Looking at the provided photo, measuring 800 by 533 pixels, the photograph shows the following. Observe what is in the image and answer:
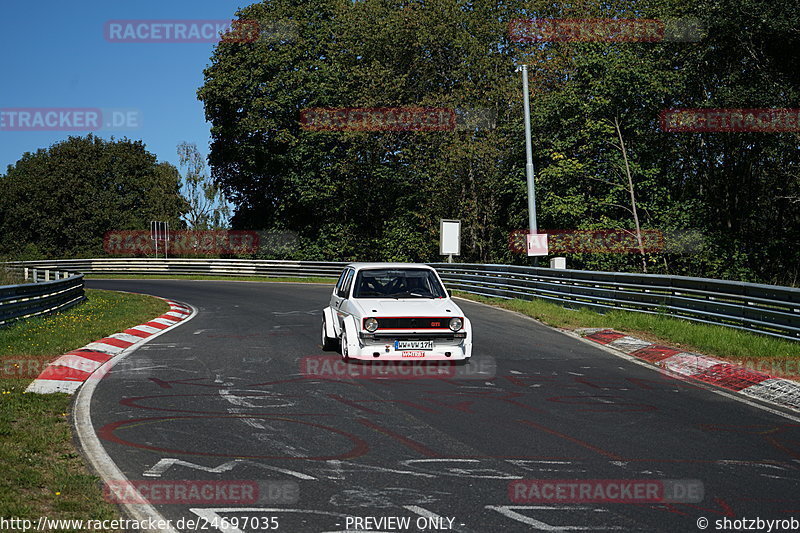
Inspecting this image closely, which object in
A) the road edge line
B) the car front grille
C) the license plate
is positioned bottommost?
the road edge line

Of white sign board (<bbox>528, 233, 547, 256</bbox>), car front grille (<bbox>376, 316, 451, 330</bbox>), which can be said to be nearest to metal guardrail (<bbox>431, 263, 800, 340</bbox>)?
white sign board (<bbox>528, 233, 547, 256</bbox>)

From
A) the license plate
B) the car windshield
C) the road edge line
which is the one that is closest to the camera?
the road edge line

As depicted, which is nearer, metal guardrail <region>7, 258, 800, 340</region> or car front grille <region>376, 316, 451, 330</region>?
car front grille <region>376, 316, 451, 330</region>

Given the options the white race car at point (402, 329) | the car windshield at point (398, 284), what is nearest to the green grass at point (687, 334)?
the white race car at point (402, 329)

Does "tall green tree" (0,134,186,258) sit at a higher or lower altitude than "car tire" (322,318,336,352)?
higher

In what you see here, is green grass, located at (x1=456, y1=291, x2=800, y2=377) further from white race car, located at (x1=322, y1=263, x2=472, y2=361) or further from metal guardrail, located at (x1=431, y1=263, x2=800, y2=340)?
white race car, located at (x1=322, y1=263, x2=472, y2=361)

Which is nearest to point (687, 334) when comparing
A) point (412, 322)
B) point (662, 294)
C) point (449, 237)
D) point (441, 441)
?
point (662, 294)

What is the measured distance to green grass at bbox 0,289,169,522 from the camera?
504cm

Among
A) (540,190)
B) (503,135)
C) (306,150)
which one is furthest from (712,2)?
(306,150)

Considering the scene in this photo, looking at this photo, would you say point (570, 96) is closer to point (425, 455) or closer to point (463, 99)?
point (463, 99)

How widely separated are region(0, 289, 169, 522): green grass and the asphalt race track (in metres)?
0.39

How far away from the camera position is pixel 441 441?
6934 mm

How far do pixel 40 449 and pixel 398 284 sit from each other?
266 inches

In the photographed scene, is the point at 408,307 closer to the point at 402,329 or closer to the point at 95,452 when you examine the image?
the point at 402,329
